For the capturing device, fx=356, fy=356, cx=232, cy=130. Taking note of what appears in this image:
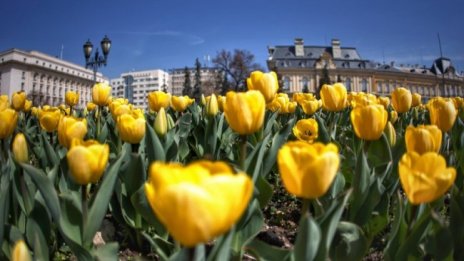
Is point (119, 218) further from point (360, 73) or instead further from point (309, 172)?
point (360, 73)

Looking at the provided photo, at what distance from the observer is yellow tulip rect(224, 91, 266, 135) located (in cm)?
104

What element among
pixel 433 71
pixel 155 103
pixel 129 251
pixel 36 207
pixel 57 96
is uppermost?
pixel 433 71

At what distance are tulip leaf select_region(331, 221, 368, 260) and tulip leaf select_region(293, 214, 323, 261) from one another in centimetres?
23

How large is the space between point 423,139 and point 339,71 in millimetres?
69413

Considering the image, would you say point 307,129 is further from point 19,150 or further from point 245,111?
point 19,150

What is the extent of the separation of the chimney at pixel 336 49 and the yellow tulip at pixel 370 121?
7142 cm

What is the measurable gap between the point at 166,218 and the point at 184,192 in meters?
0.07

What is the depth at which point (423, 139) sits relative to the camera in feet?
3.37

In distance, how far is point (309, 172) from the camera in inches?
27.1

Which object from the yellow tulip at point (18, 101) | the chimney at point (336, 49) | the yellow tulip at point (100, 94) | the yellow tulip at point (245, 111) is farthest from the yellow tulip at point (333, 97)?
the chimney at point (336, 49)

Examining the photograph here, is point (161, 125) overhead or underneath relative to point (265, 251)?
overhead

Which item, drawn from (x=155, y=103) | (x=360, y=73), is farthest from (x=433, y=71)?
(x=155, y=103)

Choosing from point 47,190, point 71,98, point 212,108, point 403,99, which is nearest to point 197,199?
point 47,190

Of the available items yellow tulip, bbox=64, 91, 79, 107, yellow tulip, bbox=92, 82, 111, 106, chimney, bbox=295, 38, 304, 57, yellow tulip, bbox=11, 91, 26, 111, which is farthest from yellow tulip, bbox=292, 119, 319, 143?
chimney, bbox=295, 38, 304, 57
